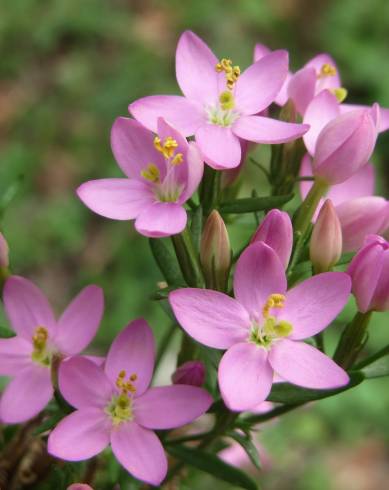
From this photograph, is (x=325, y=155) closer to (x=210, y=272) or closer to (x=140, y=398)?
(x=210, y=272)

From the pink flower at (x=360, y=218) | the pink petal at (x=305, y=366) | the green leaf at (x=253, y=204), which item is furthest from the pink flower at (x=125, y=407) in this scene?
the pink flower at (x=360, y=218)

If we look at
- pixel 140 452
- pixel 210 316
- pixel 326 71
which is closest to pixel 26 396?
pixel 140 452

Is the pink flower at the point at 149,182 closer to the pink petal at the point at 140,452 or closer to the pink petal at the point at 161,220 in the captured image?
the pink petal at the point at 161,220

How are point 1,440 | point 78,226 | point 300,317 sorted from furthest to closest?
point 78,226 < point 1,440 < point 300,317

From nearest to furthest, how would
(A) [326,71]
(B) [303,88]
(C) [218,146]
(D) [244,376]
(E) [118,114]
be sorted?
1. (D) [244,376]
2. (C) [218,146]
3. (B) [303,88]
4. (A) [326,71]
5. (E) [118,114]

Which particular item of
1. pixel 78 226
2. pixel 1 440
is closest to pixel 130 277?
pixel 78 226

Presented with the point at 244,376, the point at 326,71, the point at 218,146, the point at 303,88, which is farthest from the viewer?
the point at 326,71

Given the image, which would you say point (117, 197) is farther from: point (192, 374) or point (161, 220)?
point (192, 374)
